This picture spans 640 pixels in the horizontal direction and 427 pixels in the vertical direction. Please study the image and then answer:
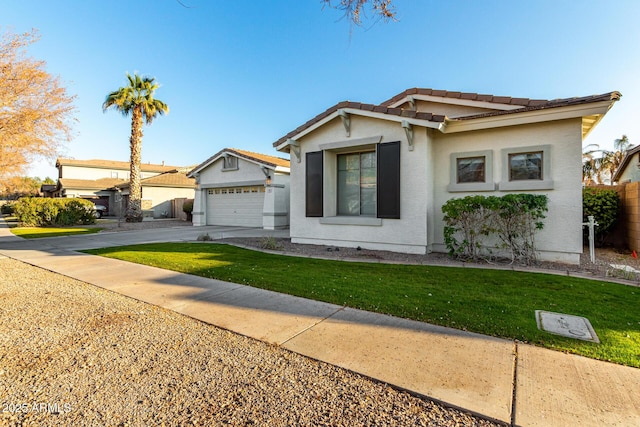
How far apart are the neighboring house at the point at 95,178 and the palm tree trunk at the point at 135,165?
9.21 metres

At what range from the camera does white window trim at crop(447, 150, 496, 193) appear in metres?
7.96

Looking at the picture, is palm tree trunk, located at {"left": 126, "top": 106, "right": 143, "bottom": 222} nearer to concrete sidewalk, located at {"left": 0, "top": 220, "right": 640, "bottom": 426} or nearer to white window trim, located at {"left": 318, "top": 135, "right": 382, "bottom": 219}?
white window trim, located at {"left": 318, "top": 135, "right": 382, "bottom": 219}

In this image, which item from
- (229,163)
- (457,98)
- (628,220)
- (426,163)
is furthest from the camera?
(229,163)

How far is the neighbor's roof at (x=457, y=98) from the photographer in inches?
265

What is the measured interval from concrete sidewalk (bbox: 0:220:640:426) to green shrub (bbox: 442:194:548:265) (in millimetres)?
4559

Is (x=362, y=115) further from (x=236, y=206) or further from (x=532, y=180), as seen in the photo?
(x=236, y=206)

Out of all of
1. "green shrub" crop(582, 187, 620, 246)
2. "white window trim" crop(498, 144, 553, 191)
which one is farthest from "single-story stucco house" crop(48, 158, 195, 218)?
"green shrub" crop(582, 187, 620, 246)

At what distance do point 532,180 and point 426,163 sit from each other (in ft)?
8.42

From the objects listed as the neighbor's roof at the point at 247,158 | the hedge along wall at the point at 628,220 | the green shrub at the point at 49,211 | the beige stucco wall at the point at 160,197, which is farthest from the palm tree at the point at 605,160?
the green shrub at the point at 49,211

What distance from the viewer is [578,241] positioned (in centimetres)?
700

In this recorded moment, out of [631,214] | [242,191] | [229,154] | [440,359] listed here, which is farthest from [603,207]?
[229,154]

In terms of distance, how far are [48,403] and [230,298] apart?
2601mm

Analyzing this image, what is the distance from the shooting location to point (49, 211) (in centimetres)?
1867

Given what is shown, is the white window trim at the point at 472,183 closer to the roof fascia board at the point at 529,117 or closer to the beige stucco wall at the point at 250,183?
the roof fascia board at the point at 529,117
